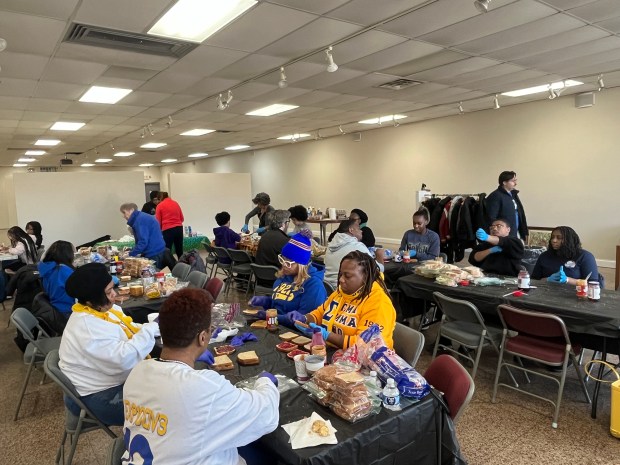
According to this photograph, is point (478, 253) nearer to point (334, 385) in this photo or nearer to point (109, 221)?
point (334, 385)

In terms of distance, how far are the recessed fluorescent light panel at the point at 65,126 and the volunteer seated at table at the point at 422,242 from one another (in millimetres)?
6399

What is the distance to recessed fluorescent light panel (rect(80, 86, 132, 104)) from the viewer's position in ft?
17.0

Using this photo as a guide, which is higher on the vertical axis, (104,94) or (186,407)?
(104,94)

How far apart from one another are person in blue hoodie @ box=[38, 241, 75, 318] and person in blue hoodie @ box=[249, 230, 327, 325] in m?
1.81

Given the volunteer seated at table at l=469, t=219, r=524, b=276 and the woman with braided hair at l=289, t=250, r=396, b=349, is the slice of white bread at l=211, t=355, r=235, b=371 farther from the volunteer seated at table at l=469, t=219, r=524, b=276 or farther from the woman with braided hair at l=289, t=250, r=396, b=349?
the volunteer seated at table at l=469, t=219, r=524, b=276

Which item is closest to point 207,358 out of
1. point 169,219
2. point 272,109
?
point 169,219

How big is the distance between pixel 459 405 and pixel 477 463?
3.09 feet

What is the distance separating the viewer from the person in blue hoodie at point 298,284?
9.03 ft

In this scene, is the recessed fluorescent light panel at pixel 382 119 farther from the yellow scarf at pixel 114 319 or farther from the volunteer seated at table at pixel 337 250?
the yellow scarf at pixel 114 319

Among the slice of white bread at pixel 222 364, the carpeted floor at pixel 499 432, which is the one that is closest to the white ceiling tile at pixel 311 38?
the slice of white bread at pixel 222 364

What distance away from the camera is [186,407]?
119 cm

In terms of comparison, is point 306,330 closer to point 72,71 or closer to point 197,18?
point 197,18

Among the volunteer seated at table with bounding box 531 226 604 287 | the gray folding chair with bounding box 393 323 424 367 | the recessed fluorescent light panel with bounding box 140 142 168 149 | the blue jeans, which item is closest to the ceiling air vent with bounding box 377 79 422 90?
the volunteer seated at table with bounding box 531 226 604 287

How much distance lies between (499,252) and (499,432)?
1.84 metres
